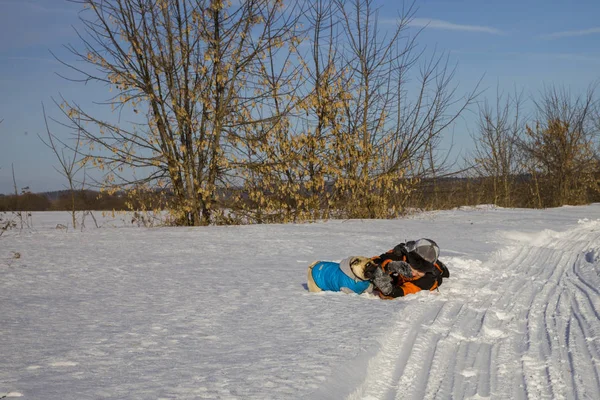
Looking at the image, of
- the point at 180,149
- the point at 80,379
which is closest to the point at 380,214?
the point at 180,149

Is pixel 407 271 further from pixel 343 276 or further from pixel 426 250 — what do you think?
pixel 343 276

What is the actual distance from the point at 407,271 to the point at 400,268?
7 centimetres

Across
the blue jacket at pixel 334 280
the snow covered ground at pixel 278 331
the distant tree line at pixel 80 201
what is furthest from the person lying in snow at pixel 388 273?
the distant tree line at pixel 80 201

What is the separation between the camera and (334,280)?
5.25m

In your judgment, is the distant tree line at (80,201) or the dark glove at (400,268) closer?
the dark glove at (400,268)

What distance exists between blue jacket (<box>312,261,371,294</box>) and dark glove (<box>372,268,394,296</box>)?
179 millimetres

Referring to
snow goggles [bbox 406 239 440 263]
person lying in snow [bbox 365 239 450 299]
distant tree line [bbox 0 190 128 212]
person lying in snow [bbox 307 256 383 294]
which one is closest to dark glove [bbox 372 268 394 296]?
person lying in snow [bbox 365 239 450 299]

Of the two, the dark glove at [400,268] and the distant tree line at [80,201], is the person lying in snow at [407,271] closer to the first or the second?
the dark glove at [400,268]

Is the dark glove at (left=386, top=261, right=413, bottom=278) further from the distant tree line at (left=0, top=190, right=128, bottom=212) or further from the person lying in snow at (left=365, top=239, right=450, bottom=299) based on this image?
the distant tree line at (left=0, top=190, right=128, bottom=212)

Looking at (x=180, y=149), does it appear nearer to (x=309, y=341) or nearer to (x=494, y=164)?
(x=309, y=341)

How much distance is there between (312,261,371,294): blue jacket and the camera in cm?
520

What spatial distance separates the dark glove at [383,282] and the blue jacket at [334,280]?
0.59 ft

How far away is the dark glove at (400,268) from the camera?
5070mm

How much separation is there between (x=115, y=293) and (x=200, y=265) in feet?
5.98
